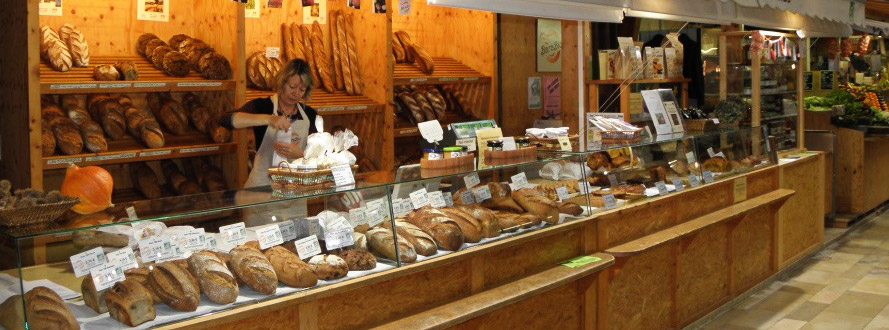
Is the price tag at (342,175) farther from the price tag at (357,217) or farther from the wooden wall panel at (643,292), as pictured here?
the wooden wall panel at (643,292)

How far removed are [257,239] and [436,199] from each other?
0.90 meters

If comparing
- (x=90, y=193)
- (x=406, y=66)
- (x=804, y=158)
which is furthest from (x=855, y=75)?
(x=90, y=193)

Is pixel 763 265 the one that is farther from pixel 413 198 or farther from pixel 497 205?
pixel 413 198

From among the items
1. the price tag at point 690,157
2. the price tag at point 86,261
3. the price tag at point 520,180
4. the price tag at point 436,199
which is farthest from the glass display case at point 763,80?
the price tag at point 86,261

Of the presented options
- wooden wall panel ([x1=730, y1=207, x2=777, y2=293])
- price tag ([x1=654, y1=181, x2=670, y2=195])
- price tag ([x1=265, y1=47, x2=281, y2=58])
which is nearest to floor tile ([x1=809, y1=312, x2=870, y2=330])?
wooden wall panel ([x1=730, y1=207, x2=777, y2=293])

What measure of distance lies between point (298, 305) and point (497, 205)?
124 cm

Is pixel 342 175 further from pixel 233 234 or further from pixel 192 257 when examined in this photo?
pixel 192 257

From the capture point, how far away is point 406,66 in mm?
6145

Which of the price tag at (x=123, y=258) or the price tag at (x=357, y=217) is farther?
the price tag at (x=357, y=217)

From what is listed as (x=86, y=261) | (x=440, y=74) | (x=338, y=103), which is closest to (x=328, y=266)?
(x=86, y=261)

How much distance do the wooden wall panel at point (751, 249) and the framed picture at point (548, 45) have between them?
2231mm

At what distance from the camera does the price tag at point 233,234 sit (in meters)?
2.72

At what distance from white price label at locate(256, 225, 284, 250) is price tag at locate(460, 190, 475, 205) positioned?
39.2 inches

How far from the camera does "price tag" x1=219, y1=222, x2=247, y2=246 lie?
2717mm
